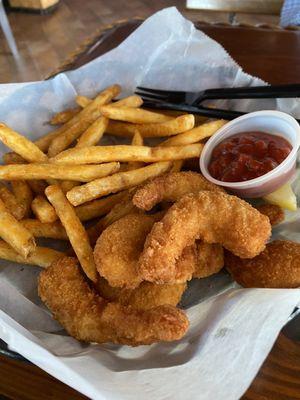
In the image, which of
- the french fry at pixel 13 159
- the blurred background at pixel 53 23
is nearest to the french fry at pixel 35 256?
the french fry at pixel 13 159

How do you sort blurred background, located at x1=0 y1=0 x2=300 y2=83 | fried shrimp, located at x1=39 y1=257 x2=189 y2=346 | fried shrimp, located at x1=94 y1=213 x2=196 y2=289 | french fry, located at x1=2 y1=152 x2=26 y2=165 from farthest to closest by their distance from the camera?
1. blurred background, located at x1=0 y1=0 x2=300 y2=83
2. french fry, located at x1=2 y1=152 x2=26 y2=165
3. fried shrimp, located at x1=94 y1=213 x2=196 y2=289
4. fried shrimp, located at x1=39 y1=257 x2=189 y2=346

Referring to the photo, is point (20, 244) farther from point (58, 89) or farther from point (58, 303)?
point (58, 89)

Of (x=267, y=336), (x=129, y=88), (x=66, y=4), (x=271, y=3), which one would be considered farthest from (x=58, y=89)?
(x=66, y=4)

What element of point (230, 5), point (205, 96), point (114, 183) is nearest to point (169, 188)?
point (114, 183)

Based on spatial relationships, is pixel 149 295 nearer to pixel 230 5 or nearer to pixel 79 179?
pixel 79 179

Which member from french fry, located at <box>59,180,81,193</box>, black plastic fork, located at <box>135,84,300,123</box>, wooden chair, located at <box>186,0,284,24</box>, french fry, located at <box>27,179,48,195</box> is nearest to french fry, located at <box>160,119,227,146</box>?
black plastic fork, located at <box>135,84,300,123</box>

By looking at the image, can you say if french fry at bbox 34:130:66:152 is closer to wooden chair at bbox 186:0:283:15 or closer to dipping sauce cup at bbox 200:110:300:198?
dipping sauce cup at bbox 200:110:300:198
